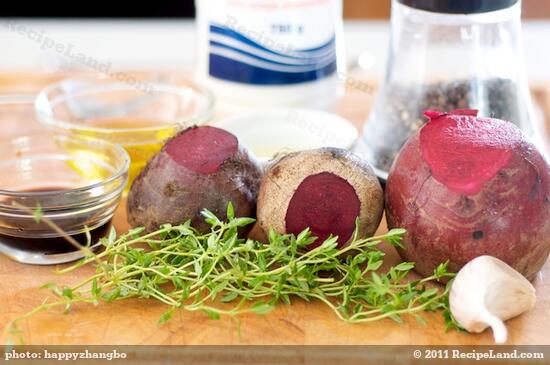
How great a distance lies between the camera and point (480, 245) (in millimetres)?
919

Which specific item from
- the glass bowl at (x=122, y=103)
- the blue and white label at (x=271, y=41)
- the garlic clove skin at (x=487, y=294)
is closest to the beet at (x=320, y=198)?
the garlic clove skin at (x=487, y=294)

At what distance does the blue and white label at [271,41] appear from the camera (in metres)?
1.45

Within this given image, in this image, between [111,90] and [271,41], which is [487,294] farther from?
[111,90]

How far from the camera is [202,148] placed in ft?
3.34

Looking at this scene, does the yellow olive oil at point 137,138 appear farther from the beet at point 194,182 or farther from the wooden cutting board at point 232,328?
the wooden cutting board at point 232,328

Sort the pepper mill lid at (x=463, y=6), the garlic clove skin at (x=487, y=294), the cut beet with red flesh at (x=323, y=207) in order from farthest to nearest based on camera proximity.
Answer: the pepper mill lid at (x=463, y=6), the cut beet with red flesh at (x=323, y=207), the garlic clove skin at (x=487, y=294)

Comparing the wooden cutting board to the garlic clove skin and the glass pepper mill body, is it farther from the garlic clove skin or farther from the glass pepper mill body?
the glass pepper mill body

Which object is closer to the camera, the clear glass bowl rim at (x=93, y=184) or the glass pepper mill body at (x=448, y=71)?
the clear glass bowl rim at (x=93, y=184)

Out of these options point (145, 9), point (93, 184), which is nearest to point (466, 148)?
point (93, 184)

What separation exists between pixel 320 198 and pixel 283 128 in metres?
0.36

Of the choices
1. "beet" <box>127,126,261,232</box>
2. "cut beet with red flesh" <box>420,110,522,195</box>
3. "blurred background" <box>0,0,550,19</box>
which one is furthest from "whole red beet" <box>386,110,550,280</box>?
"blurred background" <box>0,0,550,19</box>

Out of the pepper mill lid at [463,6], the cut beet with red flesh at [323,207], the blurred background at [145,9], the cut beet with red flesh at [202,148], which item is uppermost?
the pepper mill lid at [463,6]

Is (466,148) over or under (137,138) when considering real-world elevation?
over

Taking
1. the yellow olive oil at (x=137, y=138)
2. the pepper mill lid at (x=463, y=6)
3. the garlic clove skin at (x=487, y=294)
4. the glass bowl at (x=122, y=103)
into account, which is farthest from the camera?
the glass bowl at (x=122, y=103)
